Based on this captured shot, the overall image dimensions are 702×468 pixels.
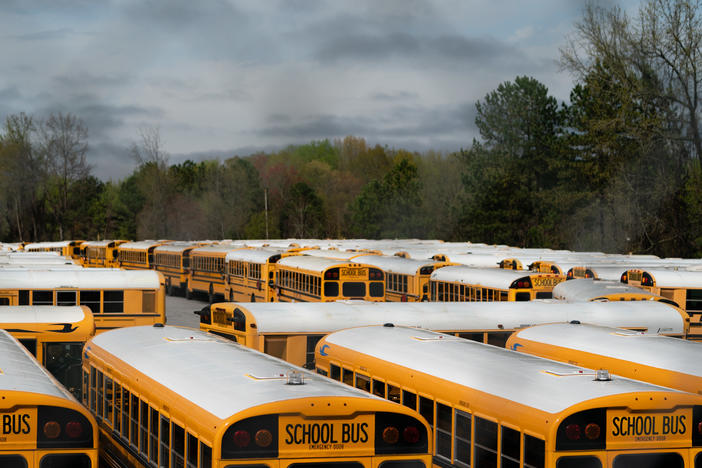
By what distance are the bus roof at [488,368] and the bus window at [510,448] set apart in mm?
223

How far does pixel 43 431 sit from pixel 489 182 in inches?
1994

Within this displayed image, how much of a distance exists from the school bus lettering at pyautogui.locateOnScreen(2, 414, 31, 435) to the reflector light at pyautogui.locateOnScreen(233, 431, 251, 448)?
128 cm

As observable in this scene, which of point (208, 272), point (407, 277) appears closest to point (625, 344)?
point (407, 277)

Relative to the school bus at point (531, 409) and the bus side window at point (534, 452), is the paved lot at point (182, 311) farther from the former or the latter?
the bus side window at point (534, 452)

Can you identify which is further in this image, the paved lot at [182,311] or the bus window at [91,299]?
the paved lot at [182,311]

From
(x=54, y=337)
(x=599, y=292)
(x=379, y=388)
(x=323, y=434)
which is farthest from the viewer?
(x=599, y=292)

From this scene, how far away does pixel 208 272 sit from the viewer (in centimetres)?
A: 3166

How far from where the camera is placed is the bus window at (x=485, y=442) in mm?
6359

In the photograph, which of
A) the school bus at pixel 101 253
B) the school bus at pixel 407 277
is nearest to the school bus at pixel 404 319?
the school bus at pixel 407 277

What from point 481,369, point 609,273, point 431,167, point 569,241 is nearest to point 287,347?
point 481,369

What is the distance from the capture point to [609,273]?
69.6ft

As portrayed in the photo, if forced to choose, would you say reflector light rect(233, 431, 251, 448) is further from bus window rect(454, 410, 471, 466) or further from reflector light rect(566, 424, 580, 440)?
bus window rect(454, 410, 471, 466)

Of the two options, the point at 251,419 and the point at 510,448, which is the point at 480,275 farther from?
the point at 251,419

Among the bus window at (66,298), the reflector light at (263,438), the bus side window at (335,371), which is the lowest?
the bus window at (66,298)
